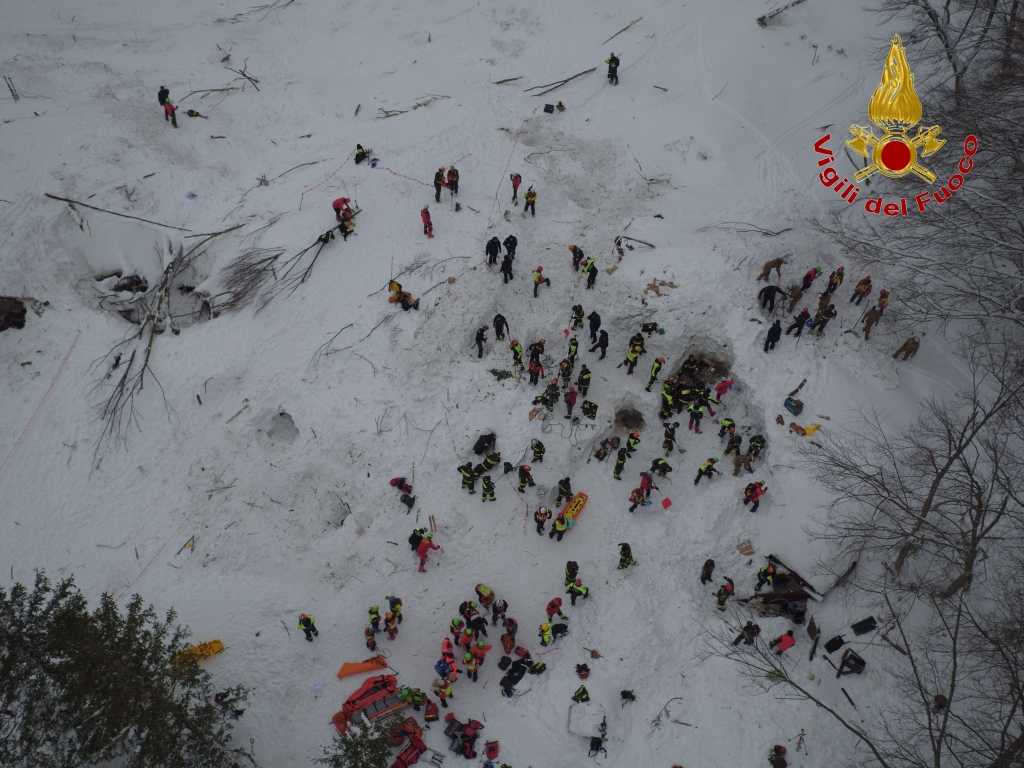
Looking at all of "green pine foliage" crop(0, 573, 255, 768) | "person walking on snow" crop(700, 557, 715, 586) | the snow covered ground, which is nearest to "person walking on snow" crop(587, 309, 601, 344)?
the snow covered ground

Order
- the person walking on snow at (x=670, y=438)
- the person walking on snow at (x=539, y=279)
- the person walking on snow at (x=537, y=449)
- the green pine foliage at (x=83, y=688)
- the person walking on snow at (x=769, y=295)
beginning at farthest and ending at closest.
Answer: the person walking on snow at (x=539, y=279)
the person walking on snow at (x=769, y=295)
the person walking on snow at (x=670, y=438)
the person walking on snow at (x=537, y=449)
the green pine foliage at (x=83, y=688)

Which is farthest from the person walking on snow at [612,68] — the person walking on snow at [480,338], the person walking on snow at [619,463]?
the person walking on snow at [619,463]

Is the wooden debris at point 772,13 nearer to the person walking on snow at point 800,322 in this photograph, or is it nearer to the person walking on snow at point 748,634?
the person walking on snow at point 800,322

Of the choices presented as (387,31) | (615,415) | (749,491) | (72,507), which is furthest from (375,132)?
(749,491)

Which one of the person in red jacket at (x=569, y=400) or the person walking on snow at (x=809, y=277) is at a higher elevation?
the person walking on snow at (x=809, y=277)

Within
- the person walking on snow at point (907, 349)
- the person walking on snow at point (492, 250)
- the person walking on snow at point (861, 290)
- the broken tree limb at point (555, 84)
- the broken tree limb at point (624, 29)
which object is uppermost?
the broken tree limb at point (624, 29)

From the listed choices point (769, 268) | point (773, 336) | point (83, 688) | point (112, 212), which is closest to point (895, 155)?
point (769, 268)

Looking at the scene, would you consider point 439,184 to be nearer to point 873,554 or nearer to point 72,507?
point 72,507
